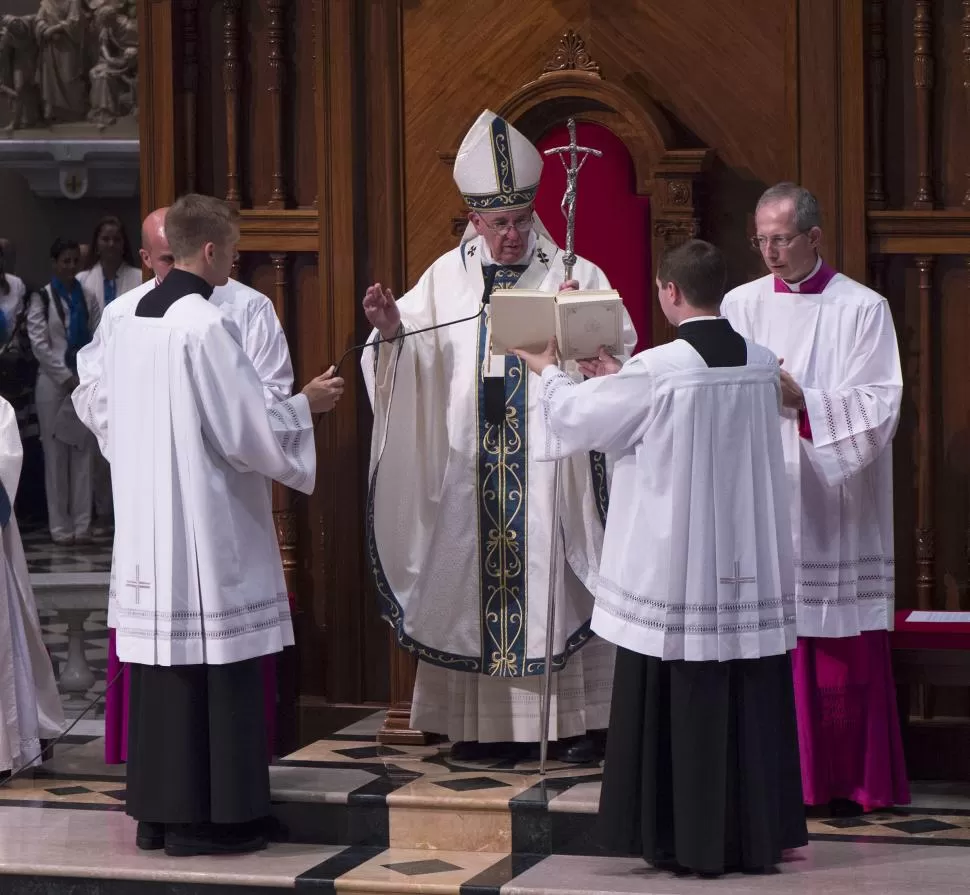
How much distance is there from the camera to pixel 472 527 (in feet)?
21.9

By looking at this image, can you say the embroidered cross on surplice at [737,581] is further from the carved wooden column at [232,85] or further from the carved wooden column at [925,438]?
the carved wooden column at [232,85]

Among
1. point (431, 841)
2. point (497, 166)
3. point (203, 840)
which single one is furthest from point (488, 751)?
point (497, 166)

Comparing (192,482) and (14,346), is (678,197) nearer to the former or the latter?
(192,482)

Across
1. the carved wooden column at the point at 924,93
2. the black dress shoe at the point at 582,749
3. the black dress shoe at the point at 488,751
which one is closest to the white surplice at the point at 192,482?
the black dress shoe at the point at 488,751

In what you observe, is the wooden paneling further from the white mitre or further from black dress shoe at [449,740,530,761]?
black dress shoe at [449,740,530,761]

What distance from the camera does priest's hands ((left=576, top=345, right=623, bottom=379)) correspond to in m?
5.75

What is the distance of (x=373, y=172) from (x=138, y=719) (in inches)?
101

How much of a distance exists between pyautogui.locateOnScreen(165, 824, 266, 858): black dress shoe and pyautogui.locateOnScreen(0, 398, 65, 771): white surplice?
4.40 ft

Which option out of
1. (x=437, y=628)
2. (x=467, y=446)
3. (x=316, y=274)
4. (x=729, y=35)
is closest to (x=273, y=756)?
(x=437, y=628)

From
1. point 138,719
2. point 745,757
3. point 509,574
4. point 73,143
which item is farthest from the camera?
point 73,143

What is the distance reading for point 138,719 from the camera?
226 inches

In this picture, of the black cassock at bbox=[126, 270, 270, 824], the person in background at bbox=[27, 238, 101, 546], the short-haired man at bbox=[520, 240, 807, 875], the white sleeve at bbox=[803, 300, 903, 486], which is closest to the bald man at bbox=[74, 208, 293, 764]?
the black cassock at bbox=[126, 270, 270, 824]

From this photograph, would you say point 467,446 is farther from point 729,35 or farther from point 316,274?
point 729,35

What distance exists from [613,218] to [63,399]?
725cm
